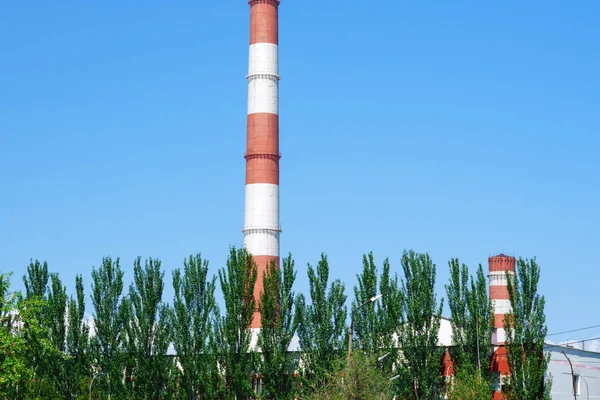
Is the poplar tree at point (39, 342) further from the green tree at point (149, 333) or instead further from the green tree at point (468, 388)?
the green tree at point (468, 388)

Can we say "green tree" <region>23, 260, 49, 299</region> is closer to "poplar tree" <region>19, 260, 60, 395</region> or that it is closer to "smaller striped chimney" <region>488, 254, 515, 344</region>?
"poplar tree" <region>19, 260, 60, 395</region>

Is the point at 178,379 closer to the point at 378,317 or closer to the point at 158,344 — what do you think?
the point at 158,344

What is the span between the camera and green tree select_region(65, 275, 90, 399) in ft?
151

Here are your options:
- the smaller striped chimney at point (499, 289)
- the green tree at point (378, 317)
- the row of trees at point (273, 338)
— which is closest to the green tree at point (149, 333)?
the row of trees at point (273, 338)

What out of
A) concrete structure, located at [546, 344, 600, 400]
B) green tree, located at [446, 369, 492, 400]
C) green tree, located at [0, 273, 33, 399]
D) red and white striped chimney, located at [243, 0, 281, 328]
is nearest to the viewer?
green tree, located at [0, 273, 33, 399]

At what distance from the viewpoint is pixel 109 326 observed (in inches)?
1864

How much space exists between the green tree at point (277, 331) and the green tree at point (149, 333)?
5.14 meters

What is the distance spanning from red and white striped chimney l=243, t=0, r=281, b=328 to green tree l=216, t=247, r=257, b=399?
3.49 m

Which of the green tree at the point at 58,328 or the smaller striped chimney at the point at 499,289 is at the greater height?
the smaller striped chimney at the point at 499,289

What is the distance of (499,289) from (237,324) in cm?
3340

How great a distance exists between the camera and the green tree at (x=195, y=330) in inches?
1718

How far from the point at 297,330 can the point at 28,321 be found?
16.6 metres

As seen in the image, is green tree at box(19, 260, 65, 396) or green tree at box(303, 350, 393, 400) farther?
green tree at box(19, 260, 65, 396)

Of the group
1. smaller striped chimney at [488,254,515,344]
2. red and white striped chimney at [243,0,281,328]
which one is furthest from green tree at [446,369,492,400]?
smaller striped chimney at [488,254,515,344]
